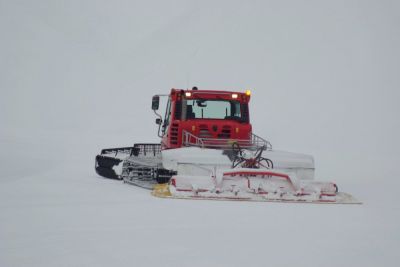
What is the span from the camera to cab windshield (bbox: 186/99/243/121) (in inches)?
396

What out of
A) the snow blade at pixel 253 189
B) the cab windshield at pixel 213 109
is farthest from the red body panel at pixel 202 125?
the snow blade at pixel 253 189

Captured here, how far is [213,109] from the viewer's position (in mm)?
10180

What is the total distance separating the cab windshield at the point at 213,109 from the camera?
10055 mm

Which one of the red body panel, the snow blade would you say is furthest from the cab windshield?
the snow blade

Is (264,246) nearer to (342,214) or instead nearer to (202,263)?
(202,263)

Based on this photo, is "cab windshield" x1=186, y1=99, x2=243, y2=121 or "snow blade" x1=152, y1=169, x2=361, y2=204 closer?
"snow blade" x1=152, y1=169, x2=361, y2=204

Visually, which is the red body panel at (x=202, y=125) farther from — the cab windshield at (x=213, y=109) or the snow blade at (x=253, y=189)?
the snow blade at (x=253, y=189)

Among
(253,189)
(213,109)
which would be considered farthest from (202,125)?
(253,189)

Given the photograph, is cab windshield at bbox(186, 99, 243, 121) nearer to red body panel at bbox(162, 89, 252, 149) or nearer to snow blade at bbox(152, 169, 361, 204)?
red body panel at bbox(162, 89, 252, 149)

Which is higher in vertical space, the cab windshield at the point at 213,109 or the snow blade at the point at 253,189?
the cab windshield at the point at 213,109

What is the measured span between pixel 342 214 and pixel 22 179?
234 inches

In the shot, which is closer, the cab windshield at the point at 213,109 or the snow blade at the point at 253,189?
the snow blade at the point at 253,189

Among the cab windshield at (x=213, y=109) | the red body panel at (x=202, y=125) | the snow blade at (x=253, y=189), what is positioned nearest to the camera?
the snow blade at (x=253, y=189)

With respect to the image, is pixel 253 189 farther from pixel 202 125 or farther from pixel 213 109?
pixel 213 109
